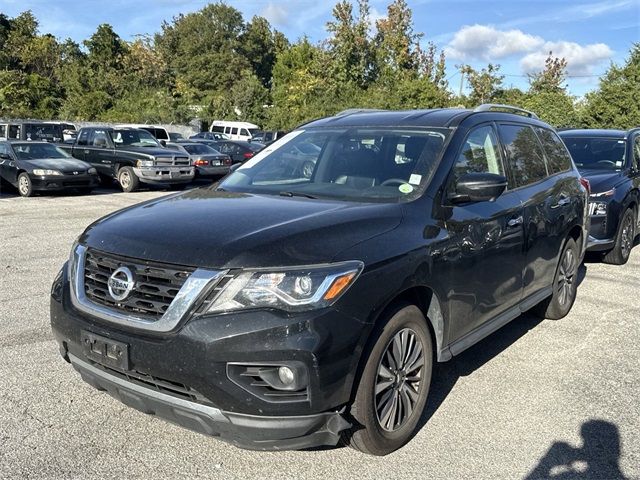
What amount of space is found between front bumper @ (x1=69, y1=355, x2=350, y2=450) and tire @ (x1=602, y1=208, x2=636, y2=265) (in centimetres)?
652

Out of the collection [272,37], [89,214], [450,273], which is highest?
[272,37]

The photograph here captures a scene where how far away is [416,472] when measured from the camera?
10.1 ft

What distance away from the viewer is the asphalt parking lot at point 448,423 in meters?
3.08

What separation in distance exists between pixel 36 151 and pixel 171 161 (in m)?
3.65

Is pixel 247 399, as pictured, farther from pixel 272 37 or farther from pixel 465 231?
pixel 272 37

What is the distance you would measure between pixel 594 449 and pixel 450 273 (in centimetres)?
130

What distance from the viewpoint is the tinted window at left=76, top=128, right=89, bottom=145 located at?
60.8ft

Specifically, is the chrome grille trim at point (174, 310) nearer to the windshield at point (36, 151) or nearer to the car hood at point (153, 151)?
the windshield at point (36, 151)

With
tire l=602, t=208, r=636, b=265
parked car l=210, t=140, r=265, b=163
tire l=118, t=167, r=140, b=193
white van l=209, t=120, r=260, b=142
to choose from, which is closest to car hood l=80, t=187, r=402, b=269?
tire l=602, t=208, r=636, b=265

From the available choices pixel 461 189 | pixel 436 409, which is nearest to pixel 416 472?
pixel 436 409

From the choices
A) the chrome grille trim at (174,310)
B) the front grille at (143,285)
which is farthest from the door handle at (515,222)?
the front grille at (143,285)

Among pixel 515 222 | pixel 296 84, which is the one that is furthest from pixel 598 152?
pixel 296 84

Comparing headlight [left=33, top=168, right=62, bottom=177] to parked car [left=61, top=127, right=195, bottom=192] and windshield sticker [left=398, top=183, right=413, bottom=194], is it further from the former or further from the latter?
windshield sticker [left=398, top=183, right=413, bottom=194]

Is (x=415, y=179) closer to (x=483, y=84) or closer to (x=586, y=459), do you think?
(x=586, y=459)
